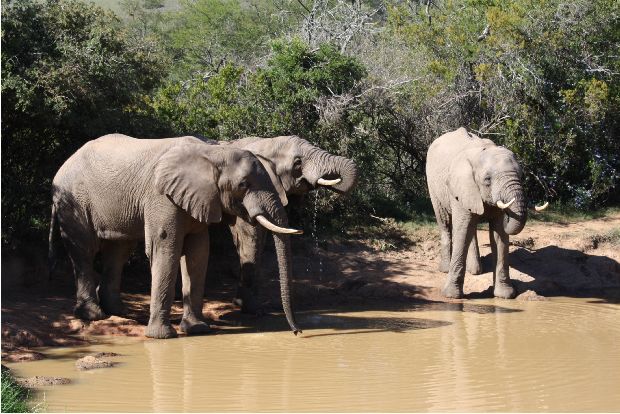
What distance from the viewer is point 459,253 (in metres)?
13.9

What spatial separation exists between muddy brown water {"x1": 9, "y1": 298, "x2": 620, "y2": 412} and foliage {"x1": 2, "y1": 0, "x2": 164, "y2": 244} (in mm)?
3273

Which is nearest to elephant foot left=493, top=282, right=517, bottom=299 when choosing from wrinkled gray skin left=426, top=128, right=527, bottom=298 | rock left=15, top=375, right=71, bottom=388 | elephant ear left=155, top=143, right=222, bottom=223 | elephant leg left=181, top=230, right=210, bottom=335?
wrinkled gray skin left=426, top=128, right=527, bottom=298

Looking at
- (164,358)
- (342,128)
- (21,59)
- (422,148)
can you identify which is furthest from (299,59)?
(164,358)

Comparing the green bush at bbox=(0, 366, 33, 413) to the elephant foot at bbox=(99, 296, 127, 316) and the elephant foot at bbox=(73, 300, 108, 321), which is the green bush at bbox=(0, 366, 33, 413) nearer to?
the elephant foot at bbox=(73, 300, 108, 321)

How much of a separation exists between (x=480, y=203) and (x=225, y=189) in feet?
14.2

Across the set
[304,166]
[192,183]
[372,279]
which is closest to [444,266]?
[372,279]

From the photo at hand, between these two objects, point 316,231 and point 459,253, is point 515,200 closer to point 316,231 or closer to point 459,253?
point 459,253

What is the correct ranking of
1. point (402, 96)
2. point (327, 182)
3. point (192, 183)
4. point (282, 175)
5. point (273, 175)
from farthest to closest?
point (402, 96) < point (282, 175) < point (327, 182) < point (273, 175) < point (192, 183)

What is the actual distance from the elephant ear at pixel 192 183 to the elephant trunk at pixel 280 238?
382 mm

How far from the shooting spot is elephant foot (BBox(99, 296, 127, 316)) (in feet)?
39.1

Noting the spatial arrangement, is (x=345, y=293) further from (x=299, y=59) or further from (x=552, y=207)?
(x=552, y=207)

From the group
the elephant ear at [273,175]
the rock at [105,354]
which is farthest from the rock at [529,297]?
the rock at [105,354]

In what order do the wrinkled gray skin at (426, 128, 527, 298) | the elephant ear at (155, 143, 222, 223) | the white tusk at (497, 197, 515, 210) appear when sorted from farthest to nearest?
the wrinkled gray skin at (426, 128, 527, 298), the white tusk at (497, 197, 515, 210), the elephant ear at (155, 143, 222, 223)

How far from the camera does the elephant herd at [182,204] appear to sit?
10.8 m
